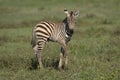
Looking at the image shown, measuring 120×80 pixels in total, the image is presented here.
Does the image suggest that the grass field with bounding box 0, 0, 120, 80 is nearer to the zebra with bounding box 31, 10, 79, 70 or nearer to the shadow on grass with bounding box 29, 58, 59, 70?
the shadow on grass with bounding box 29, 58, 59, 70

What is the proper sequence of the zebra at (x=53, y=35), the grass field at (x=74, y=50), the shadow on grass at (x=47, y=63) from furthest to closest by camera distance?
the shadow on grass at (x=47, y=63), the zebra at (x=53, y=35), the grass field at (x=74, y=50)

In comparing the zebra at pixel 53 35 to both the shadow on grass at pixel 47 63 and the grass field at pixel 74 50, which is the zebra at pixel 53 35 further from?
the grass field at pixel 74 50

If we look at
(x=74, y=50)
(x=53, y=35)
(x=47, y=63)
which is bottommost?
(x=47, y=63)

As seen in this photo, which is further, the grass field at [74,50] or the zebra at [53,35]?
the zebra at [53,35]

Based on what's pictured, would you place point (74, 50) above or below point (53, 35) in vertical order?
below

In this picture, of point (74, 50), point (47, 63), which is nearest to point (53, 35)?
point (47, 63)

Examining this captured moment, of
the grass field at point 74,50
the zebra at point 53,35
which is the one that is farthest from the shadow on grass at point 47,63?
the zebra at point 53,35

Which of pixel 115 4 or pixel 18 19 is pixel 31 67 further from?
pixel 115 4

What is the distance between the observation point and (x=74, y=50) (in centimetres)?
1420

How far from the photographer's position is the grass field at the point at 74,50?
10805 mm

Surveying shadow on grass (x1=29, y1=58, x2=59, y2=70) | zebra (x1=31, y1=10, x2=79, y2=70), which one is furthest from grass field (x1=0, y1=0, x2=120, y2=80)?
zebra (x1=31, y1=10, x2=79, y2=70)

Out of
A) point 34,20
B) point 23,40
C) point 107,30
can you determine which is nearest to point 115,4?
point 34,20

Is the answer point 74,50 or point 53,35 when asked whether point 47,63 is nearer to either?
point 53,35

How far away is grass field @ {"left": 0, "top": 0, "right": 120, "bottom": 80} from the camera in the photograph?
1080 centimetres
